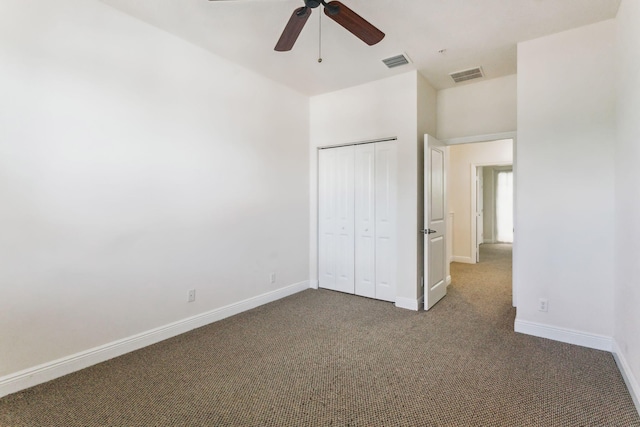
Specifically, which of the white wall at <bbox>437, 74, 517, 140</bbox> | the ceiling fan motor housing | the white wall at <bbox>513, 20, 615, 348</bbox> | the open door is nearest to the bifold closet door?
the open door

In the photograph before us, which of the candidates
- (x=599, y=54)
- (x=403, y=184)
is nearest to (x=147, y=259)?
(x=403, y=184)

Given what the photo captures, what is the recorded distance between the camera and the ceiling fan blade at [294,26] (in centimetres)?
193

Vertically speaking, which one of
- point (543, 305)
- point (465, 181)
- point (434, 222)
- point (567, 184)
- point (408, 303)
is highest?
point (465, 181)

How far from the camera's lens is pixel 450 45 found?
3.03 m

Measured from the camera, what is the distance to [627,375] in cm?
211

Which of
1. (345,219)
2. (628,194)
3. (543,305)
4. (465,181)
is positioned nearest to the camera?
(628,194)

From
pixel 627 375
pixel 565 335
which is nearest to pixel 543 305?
pixel 565 335

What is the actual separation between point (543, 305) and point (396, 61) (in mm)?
2912

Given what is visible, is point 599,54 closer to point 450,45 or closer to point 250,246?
point 450,45

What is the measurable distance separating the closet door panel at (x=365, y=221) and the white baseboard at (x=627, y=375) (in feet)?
7.53

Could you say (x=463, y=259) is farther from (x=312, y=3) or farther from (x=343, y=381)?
(x=312, y=3)

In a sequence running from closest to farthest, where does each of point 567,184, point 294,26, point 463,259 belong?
point 294,26, point 567,184, point 463,259

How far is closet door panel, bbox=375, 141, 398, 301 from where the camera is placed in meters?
3.84

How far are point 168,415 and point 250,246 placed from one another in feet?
6.58
